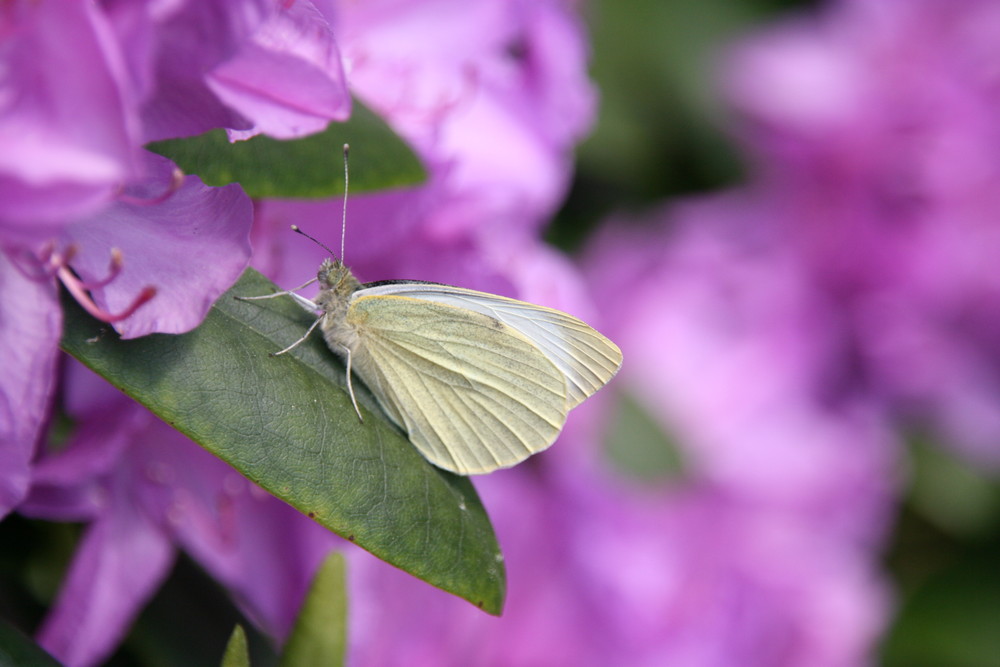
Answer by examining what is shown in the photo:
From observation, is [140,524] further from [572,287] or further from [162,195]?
[572,287]

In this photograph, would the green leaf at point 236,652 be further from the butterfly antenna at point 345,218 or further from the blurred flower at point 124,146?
the butterfly antenna at point 345,218

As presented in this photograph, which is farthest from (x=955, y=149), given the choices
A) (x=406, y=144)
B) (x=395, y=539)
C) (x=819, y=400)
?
(x=395, y=539)

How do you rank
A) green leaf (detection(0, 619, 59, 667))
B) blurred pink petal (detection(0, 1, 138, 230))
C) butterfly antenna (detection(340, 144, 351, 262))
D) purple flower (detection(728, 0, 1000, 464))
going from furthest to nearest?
purple flower (detection(728, 0, 1000, 464))
butterfly antenna (detection(340, 144, 351, 262))
green leaf (detection(0, 619, 59, 667))
blurred pink petal (detection(0, 1, 138, 230))

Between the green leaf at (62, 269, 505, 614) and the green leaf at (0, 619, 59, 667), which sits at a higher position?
the green leaf at (62, 269, 505, 614)

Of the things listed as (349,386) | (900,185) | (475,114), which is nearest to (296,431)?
(349,386)

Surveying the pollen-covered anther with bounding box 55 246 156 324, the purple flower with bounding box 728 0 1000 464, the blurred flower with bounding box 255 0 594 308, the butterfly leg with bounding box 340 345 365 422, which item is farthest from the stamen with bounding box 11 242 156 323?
the purple flower with bounding box 728 0 1000 464

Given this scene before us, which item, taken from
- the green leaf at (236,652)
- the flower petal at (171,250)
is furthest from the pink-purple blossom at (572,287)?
the green leaf at (236,652)

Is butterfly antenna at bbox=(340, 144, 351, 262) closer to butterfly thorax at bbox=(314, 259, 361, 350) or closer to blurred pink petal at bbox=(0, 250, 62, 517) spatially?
butterfly thorax at bbox=(314, 259, 361, 350)
